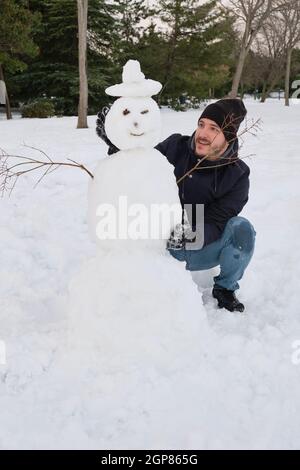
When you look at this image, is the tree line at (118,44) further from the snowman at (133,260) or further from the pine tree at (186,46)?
the snowman at (133,260)

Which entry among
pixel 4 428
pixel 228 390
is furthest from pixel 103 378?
pixel 228 390

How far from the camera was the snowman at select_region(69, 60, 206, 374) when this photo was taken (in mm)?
1821

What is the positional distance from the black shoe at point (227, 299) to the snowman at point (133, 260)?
59 cm

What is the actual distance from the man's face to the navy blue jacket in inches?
1.7

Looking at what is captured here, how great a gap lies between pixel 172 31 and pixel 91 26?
557 centimetres

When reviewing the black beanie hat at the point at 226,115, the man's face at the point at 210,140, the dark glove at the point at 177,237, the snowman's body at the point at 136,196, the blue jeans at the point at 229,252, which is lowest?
the blue jeans at the point at 229,252

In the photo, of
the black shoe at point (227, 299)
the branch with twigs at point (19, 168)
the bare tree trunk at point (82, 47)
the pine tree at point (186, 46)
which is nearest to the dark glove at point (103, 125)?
the branch with twigs at point (19, 168)

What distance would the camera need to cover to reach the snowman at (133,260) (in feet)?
5.98

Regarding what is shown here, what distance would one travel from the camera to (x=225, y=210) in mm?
2451

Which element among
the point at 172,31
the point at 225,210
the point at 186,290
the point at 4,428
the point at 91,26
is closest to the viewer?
the point at 4,428

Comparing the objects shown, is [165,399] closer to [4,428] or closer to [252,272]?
[4,428]

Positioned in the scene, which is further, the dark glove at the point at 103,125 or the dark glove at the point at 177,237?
the dark glove at the point at 103,125

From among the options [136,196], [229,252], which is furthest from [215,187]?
[136,196]

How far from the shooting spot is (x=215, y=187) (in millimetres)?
2414
